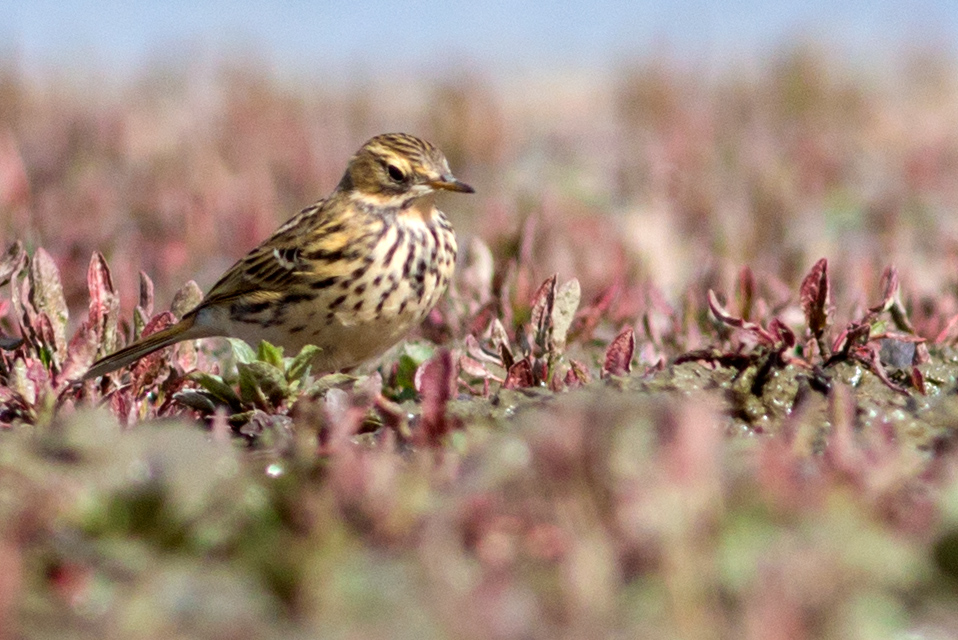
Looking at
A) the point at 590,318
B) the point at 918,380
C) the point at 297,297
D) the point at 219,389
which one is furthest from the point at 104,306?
the point at 918,380

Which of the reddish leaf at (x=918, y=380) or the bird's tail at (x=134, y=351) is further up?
the reddish leaf at (x=918, y=380)

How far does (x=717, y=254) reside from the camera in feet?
23.9

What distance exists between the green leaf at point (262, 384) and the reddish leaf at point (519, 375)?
63 cm

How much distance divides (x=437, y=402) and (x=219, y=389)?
2.96 feet

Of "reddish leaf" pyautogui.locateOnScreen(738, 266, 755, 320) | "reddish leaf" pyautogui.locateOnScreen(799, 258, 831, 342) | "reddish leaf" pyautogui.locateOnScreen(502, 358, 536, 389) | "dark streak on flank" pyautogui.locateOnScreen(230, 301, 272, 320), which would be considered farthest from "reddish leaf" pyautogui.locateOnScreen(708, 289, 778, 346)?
"dark streak on flank" pyautogui.locateOnScreen(230, 301, 272, 320)

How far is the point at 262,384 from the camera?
3900mm

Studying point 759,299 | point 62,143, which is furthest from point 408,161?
point 62,143

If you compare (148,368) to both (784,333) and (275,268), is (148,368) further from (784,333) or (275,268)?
(784,333)

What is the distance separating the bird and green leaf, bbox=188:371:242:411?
68cm

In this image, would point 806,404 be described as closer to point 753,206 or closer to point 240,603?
point 240,603

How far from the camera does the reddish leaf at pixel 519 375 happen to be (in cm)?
402

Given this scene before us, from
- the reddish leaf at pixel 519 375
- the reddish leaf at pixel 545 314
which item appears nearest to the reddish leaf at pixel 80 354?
the reddish leaf at pixel 519 375

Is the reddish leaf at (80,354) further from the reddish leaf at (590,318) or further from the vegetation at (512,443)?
the reddish leaf at (590,318)

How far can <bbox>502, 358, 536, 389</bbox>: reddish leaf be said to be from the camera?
13.2 feet
